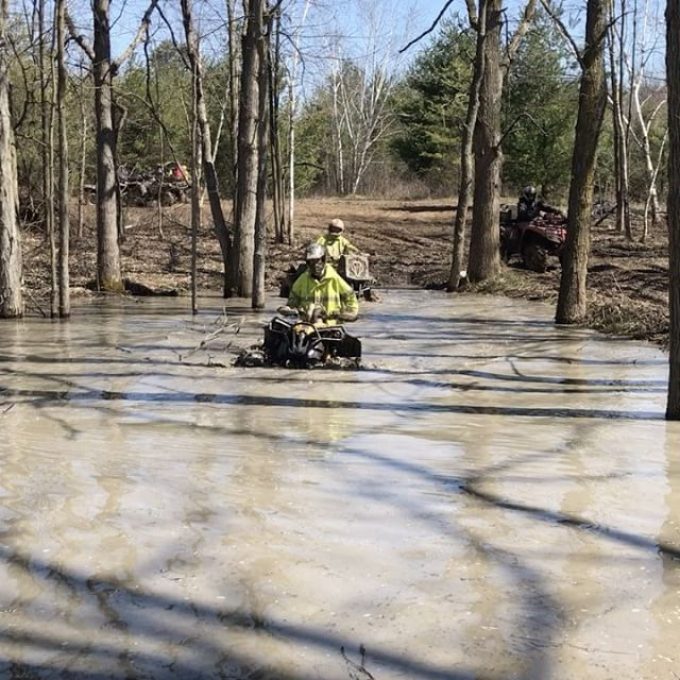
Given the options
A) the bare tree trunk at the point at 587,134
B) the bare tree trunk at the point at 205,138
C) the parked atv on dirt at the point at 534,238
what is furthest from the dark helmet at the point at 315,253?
the parked atv on dirt at the point at 534,238

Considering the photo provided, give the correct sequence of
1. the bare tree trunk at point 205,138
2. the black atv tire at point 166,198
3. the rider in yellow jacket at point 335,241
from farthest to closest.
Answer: the black atv tire at point 166,198 → the bare tree trunk at point 205,138 → the rider in yellow jacket at point 335,241

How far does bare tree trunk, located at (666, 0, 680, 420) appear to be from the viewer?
291 inches

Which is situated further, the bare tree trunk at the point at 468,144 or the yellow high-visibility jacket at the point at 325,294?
the bare tree trunk at the point at 468,144

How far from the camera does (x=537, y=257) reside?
21.9 metres

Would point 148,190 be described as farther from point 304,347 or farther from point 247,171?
point 304,347

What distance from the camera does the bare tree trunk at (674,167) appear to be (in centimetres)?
739

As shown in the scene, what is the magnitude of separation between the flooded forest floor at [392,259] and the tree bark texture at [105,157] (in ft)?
2.16

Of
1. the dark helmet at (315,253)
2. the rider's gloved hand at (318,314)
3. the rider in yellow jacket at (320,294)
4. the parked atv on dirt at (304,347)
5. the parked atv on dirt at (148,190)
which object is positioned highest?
the parked atv on dirt at (148,190)

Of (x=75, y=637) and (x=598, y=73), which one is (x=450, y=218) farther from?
(x=75, y=637)

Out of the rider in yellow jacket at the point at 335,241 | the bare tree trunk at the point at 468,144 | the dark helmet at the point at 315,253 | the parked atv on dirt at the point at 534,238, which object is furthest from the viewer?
the parked atv on dirt at the point at 534,238

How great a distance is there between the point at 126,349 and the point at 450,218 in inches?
821

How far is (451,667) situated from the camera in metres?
3.40

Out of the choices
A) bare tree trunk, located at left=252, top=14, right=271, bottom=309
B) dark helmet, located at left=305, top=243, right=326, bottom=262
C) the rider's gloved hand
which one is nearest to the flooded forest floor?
bare tree trunk, located at left=252, top=14, right=271, bottom=309

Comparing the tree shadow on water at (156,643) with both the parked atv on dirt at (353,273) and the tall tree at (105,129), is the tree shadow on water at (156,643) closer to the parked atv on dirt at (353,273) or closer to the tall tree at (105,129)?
the parked atv on dirt at (353,273)
